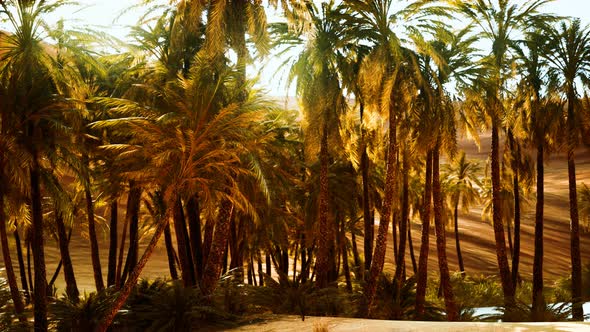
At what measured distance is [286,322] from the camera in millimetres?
16250

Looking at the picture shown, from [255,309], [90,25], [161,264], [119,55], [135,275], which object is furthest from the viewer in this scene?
[161,264]

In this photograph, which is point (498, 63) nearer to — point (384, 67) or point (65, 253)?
point (384, 67)

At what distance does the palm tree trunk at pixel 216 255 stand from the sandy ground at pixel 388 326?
294cm

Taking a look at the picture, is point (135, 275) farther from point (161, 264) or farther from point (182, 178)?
point (161, 264)

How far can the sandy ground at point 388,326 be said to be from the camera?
11.6 metres

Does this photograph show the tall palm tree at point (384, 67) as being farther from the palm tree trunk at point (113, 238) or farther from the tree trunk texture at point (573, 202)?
the palm tree trunk at point (113, 238)

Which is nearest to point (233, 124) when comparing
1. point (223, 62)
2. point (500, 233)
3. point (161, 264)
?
point (223, 62)

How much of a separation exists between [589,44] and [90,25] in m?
18.4

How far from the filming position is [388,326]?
1314cm

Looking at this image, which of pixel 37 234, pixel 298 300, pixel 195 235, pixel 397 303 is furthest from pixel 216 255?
pixel 397 303

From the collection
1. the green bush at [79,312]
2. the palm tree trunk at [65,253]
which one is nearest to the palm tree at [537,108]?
the green bush at [79,312]

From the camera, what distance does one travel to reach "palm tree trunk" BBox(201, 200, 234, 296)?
19.1m

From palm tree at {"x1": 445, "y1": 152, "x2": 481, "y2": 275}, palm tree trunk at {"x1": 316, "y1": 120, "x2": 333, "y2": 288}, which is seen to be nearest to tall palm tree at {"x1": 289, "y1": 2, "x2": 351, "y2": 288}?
palm tree trunk at {"x1": 316, "y1": 120, "x2": 333, "y2": 288}

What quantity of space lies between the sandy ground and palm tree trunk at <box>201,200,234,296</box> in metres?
2.94
